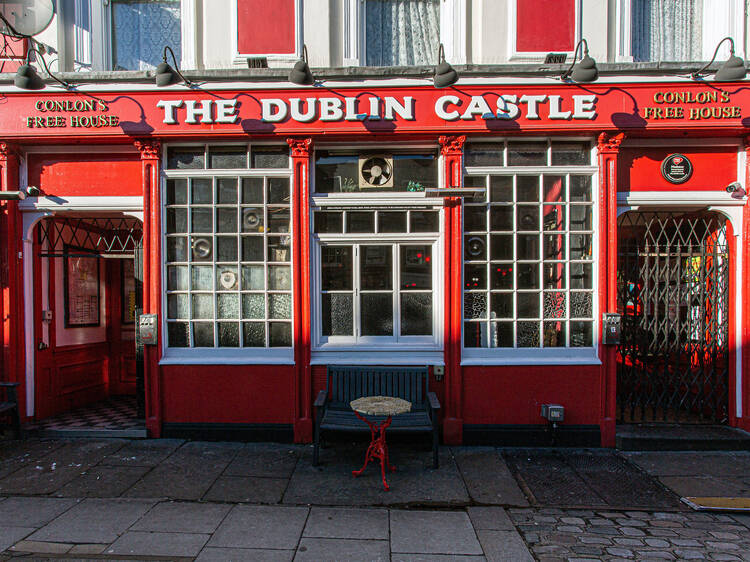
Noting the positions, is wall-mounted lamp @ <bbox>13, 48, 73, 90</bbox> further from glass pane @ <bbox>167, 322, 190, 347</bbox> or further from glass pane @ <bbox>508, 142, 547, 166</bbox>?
glass pane @ <bbox>508, 142, 547, 166</bbox>

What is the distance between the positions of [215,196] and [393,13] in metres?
3.70

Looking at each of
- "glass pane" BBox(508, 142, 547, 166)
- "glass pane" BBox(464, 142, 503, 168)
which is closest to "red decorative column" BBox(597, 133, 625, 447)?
"glass pane" BBox(508, 142, 547, 166)

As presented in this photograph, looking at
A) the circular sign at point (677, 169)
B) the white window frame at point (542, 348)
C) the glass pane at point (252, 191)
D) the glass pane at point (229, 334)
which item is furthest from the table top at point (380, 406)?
the circular sign at point (677, 169)

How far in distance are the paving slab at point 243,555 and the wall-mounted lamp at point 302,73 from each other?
16.7 ft

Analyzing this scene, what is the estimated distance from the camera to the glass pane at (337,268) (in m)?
6.00

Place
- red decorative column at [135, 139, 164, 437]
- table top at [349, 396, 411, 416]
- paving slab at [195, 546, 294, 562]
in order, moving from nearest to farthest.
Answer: paving slab at [195, 546, 294, 562] < table top at [349, 396, 411, 416] < red decorative column at [135, 139, 164, 437]

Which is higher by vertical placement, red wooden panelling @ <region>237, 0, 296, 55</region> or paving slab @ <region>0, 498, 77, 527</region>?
red wooden panelling @ <region>237, 0, 296, 55</region>

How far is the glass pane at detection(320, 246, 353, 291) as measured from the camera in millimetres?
6004

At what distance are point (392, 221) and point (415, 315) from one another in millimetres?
1348

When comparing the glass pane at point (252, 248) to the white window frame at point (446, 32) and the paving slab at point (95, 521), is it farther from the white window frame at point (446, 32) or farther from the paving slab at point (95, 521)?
the paving slab at point (95, 521)

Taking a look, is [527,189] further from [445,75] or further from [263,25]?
[263,25]

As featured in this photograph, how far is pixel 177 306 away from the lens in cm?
600

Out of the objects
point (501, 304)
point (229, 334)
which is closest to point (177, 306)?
point (229, 334)

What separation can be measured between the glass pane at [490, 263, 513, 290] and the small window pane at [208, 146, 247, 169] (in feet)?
12.2
